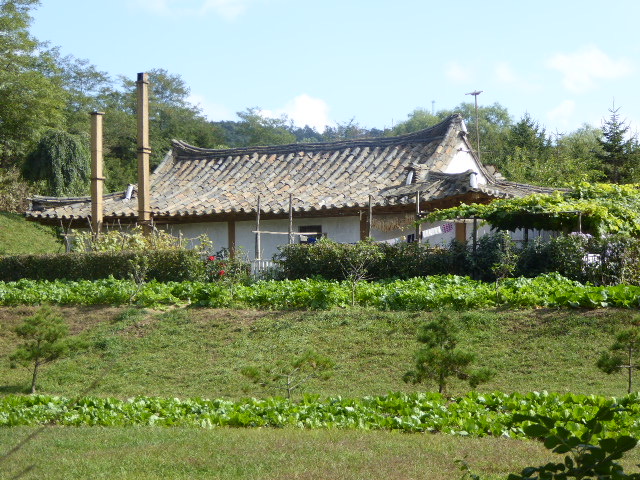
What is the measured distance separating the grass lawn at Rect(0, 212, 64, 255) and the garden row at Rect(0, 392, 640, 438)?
22455mm

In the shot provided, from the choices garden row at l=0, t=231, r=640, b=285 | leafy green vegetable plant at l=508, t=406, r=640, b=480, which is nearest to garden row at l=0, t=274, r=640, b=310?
garden row at l=0, t=231, r=640, b=285

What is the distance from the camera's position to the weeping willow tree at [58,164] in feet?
118

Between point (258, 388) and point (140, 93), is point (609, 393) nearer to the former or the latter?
point (258, 388)

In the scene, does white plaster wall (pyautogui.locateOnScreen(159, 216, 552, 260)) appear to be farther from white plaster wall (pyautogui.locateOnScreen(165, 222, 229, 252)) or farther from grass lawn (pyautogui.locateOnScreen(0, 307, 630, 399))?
grass lawn (pyautogui.locateOnScreen(0, 307, 630, 399))

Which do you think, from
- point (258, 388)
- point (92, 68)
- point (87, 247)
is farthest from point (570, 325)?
point (92, 68)

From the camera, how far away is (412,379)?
9109mm

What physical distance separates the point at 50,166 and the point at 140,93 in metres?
16.5

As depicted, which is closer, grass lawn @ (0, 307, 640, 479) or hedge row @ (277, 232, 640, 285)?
grass lawn @ (0, 307, 640, 479)

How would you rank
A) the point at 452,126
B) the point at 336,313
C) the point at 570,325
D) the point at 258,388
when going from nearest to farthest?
the point at 258,388 → the point at 570,325 → the point at 336,313 → the point at 452,126

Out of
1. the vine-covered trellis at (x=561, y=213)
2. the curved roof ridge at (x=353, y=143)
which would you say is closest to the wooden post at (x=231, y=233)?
the curved roof ridge at (x=353, y=143)

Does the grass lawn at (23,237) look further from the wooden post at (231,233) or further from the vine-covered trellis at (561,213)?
the vine-covered trellis at (561,213)

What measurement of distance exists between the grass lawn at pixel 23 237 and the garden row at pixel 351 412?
884 inches

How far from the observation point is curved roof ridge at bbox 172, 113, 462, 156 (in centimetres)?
2431

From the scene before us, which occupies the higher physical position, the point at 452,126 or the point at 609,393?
the point at 452,126
